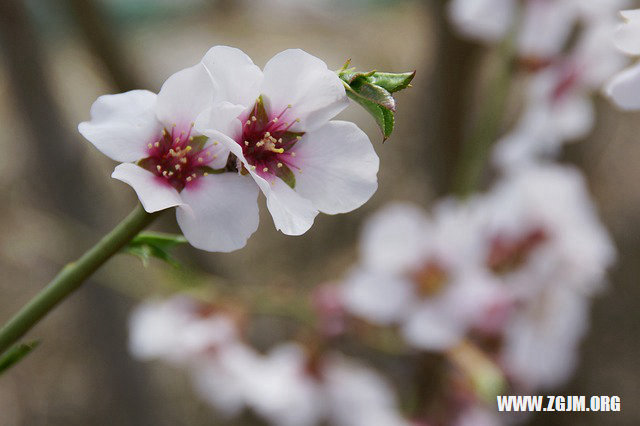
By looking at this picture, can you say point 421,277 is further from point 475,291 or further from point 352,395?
point 352,395

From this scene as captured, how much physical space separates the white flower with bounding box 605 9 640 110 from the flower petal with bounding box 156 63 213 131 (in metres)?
0.24

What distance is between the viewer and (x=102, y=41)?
1216mm

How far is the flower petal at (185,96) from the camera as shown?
1.27ft

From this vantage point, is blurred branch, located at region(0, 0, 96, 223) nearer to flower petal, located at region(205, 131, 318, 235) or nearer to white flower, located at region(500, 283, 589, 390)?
white flower, located at region(500, 283, 589, 390)

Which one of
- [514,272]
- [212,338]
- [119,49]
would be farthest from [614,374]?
[119,49]

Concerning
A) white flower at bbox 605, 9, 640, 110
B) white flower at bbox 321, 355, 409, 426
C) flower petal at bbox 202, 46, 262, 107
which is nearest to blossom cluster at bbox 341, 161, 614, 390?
white flower at bbox 321, 355, 409, 426

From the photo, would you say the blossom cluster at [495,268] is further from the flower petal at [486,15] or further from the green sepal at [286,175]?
the green sepal at [286,175]

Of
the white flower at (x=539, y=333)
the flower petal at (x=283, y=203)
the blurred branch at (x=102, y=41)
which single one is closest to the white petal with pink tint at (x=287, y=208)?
the flower petal at (x=283, y=203)

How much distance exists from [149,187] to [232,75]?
7 centimetres

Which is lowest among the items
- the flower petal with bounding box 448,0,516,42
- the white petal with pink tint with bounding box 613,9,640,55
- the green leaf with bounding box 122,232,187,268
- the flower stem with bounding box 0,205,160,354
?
the flower stem with bounding box 0,205,160,354

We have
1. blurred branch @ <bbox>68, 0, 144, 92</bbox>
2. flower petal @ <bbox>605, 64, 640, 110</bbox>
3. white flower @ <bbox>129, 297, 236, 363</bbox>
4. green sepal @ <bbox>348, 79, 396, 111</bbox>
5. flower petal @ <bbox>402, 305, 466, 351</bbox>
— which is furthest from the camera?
blurred branch @ <bbox>68, 0, 144, 92</bbox>

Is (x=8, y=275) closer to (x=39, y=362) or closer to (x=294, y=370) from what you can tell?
(x=39, y=362)

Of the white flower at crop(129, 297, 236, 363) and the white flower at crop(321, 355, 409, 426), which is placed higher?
the white flower at crop(129, 297, 236, 363)

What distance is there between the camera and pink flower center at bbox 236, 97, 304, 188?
42 centimetres
